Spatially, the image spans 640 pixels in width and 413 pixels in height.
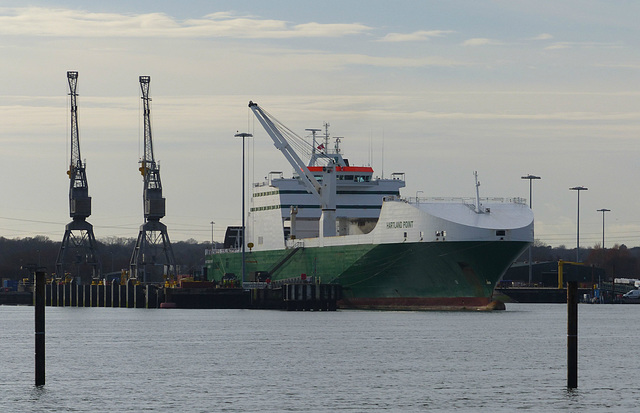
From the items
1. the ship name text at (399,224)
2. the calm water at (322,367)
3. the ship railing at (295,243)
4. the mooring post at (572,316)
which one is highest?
the ship name text at (399,224)

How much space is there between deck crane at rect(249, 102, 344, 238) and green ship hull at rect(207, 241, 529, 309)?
2.44m

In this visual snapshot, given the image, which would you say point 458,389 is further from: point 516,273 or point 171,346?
point 516,273

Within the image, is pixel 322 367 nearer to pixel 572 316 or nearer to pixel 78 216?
pixel 572 316

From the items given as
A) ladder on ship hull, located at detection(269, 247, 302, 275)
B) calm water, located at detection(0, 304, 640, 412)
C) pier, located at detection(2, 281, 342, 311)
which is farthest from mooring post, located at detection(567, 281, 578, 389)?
ladder on ship hull, located at detection(269, 247, 302, 275)

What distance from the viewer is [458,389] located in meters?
43.6

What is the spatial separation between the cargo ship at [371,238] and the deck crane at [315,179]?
3.3 inches

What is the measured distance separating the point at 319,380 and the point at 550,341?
23.5 meters

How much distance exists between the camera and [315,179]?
346 ft

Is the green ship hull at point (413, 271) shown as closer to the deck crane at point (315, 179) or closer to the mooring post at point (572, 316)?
the deck crane at point (315, 179)

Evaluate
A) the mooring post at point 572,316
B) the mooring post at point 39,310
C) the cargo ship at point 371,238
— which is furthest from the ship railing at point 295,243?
the mooring post at point 572,316

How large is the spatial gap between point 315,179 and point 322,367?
55.1 meters

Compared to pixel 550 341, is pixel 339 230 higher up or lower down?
higher up

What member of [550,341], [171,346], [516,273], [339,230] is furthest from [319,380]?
[516,273]

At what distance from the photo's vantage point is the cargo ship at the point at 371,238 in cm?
8881
